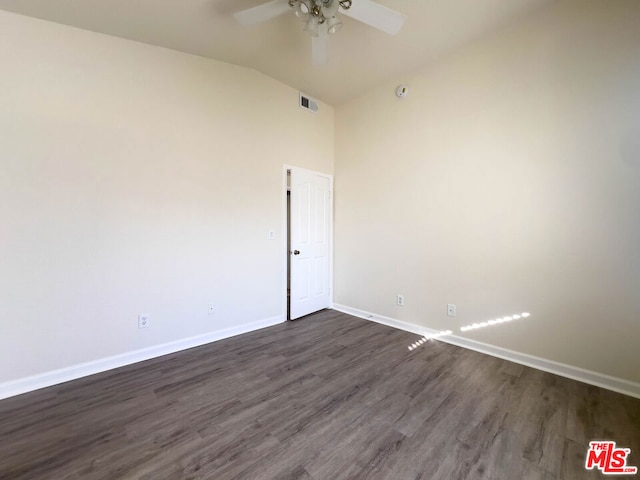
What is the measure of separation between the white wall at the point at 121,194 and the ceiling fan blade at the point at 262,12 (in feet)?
3.90

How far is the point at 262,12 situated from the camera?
6.29 feet

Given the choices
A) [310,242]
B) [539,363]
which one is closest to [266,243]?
[310,242]

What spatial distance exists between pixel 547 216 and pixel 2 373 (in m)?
4.53

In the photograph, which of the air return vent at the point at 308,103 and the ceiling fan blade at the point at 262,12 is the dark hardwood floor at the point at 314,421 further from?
the air return vent at the point at 308,103

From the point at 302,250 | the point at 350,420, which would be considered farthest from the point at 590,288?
the point at 302,250

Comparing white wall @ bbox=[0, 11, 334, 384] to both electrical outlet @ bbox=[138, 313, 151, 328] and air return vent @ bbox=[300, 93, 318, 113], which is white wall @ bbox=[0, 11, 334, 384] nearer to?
electrical outlet @ bbox=[138, 313, 151, 328]

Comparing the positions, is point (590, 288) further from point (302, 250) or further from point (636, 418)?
point (302, 250)

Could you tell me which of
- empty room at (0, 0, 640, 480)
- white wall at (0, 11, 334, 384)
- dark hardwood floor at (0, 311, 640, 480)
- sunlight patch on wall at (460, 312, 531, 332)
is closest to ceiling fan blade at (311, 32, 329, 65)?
empty room at (0, 0, 640, 480)

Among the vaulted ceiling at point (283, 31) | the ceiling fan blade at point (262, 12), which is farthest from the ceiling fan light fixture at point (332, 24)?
the vaulted ceiling at point (283, 31)

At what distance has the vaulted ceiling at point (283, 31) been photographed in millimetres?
2111

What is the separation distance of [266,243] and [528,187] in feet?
9.24

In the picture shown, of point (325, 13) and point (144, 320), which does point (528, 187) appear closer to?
point (325, 13)

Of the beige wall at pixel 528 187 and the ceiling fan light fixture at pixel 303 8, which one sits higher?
the ceiling fan light fixture at pixel 303 8

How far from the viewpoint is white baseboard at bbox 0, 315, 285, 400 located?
2.08 m
